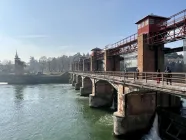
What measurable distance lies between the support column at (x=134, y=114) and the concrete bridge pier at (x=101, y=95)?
13385mm

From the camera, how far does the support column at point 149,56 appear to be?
23.9 metres

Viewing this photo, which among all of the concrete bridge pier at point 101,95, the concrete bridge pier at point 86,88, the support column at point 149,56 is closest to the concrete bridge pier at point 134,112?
the support column at point 149,56

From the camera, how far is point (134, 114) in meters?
18.8

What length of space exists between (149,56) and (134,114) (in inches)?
334

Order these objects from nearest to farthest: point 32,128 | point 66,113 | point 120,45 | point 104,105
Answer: point 32,128, point 66,113, point 104,105, point 120,45

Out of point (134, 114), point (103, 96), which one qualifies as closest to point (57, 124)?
point (134, 114)

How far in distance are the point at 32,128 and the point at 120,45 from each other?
2145 centimetres

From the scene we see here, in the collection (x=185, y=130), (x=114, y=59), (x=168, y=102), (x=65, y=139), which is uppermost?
(x=114, y=59)

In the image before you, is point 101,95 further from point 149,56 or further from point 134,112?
point 134,112

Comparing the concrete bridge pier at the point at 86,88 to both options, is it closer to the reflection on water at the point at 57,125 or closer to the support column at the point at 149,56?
the reflection on water at the point at 57,125

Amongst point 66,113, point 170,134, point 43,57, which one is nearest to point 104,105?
point 66,113

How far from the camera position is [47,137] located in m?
18.9

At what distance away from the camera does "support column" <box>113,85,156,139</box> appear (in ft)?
60.3

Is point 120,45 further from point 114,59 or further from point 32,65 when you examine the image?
point 32,65
